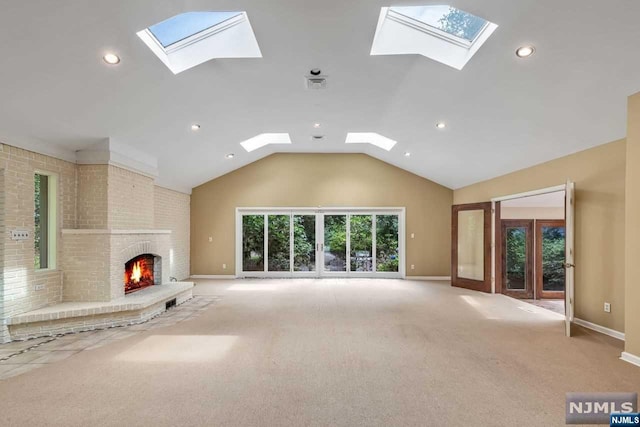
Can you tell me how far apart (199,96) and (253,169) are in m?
4.34

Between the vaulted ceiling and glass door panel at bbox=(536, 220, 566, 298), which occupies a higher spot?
the vaulted ceiling

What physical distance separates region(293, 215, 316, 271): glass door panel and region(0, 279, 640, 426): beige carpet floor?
386 centimetres

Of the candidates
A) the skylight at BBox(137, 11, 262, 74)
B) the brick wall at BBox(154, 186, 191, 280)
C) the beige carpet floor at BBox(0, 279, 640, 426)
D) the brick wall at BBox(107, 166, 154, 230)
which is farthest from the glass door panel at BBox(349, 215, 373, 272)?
the skylight at BBox(137, 11, 262, 74)

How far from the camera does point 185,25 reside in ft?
11.5

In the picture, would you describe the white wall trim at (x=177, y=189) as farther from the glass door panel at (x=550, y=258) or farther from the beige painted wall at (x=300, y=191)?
the glass door panel at (x=550, y=258)

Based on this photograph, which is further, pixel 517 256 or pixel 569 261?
pixel 517 256

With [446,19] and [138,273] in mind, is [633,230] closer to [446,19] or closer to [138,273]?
[446,19]

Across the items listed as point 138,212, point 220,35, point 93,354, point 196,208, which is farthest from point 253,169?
point 93,354

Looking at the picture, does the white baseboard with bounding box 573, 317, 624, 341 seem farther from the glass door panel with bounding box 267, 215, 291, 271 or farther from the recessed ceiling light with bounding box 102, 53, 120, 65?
the recessed ceiling light with bounding box 102, 53, 120, 65

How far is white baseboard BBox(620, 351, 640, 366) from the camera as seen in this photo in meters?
3.16

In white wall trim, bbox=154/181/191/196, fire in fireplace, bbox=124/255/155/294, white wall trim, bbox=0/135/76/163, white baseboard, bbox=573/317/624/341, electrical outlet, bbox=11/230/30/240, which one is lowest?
white baseboard, bbox=573/317/624/341

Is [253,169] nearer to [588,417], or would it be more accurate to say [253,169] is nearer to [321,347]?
[321,347]

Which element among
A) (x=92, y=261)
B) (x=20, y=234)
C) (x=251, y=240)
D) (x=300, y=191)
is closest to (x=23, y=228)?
(x=20, y=234)

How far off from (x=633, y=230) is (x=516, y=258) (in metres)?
4.64
